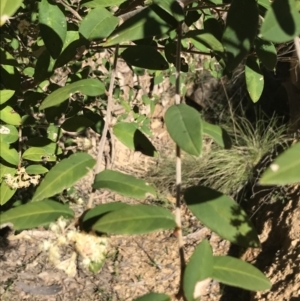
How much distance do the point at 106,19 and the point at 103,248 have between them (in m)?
0.45

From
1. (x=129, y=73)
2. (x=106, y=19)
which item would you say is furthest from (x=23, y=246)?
(x=106, y=19)

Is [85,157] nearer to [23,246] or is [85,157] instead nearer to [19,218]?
[19,218]

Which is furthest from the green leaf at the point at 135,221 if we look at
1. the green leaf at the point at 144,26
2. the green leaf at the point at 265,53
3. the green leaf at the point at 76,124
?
the green leaf at the point at 265,53

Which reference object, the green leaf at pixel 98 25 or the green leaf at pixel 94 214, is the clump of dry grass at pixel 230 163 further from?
the green leaf at pixel 94 214

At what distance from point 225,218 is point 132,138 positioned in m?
0.28

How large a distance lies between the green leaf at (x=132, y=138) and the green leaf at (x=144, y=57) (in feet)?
0.60

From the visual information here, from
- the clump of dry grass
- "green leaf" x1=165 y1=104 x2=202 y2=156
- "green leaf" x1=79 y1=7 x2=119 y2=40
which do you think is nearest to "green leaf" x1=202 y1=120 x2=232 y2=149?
"green leaf" x1=165 y1=104 x2=202 y2=156

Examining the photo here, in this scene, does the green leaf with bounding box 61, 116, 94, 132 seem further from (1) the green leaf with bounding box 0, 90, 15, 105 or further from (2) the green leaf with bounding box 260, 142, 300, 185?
(2) the green leaf with bounding box 260, 142, 300, 185

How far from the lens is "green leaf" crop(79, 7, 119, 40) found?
97 centimetres

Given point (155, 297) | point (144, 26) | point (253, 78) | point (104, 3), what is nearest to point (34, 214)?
point (155, 297)

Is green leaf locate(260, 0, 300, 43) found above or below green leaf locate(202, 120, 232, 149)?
above

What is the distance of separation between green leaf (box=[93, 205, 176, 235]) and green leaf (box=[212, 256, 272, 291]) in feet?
0.27

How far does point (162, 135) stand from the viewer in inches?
142

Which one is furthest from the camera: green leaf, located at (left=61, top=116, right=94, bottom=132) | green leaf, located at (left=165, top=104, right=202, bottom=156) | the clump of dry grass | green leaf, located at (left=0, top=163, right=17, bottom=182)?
the clump of dry grass
